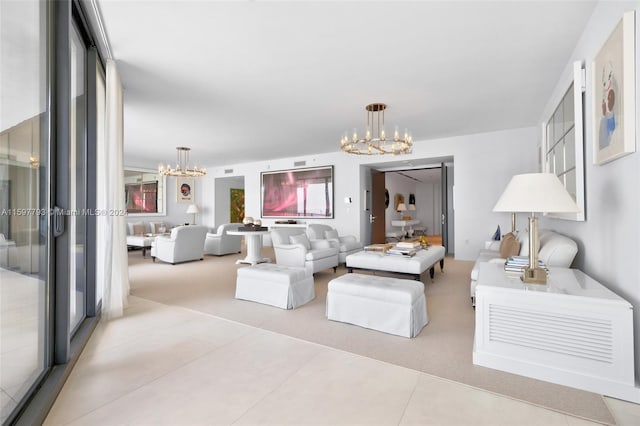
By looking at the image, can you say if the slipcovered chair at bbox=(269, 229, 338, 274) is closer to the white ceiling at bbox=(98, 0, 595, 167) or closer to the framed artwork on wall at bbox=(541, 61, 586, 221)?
the white ceiling at bbox=(98, 0, 595, 167)

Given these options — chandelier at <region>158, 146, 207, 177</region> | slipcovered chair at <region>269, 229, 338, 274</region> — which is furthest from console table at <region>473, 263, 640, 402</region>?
chandelier at <region>158, 146, 207, 177</region>

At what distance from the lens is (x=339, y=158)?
8969 mm

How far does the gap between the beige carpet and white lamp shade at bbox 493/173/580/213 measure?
3.89 ft

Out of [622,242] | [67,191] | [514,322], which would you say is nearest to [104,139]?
[67,191]

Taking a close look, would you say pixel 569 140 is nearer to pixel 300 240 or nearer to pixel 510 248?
pixel 510 248

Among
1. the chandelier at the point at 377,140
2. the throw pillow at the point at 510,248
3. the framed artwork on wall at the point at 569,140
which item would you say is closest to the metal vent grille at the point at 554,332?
the framed artwork on wall at the point at 569,140

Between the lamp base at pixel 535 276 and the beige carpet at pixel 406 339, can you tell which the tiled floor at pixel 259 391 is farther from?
the lamp base at pixel 535 276

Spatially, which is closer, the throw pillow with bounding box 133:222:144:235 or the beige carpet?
the beige carpet

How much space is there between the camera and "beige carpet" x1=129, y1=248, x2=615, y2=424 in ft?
6.57

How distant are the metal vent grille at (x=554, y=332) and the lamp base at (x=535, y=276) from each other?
0.33 meters

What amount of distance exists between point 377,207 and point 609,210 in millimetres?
7028

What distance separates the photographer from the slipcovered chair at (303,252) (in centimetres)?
542

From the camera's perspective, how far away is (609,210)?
2.46 meters

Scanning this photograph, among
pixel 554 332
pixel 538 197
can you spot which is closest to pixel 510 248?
pixel 538 197
